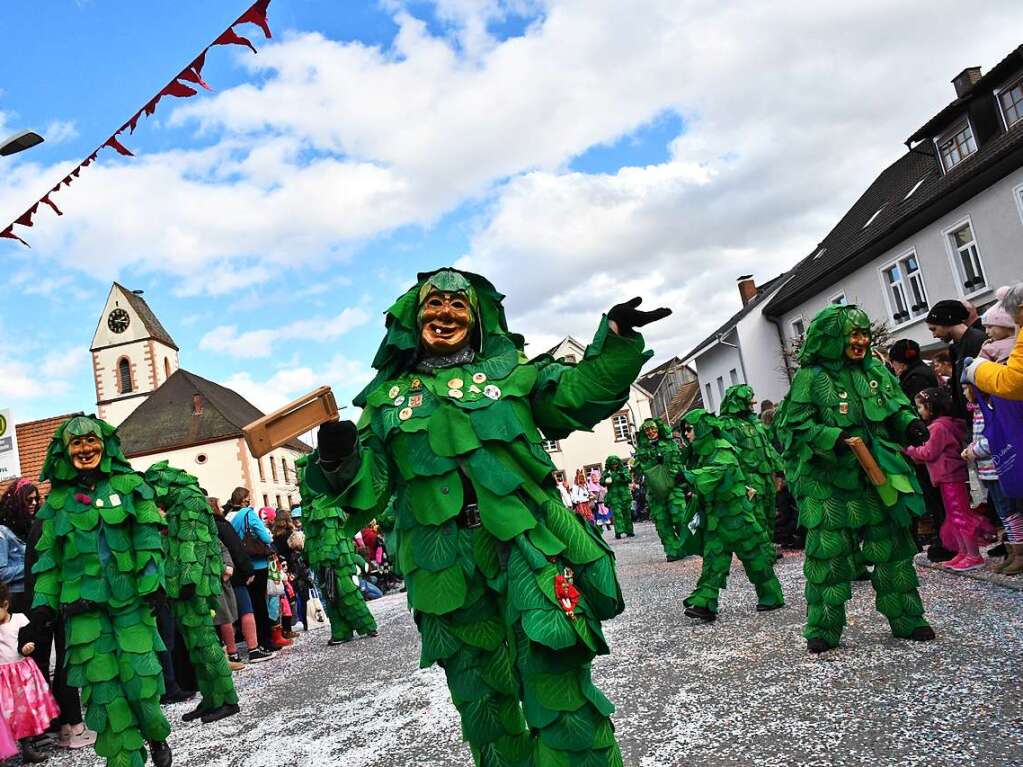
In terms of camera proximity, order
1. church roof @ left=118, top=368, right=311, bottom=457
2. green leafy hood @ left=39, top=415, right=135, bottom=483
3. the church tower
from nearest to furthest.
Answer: green leafy hood @ left=39, top=415, right=135, bottom=483, church roof @ left=118, top=368, right=311, bottom=457, the church tower

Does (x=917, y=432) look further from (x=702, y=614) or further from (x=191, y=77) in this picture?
(x=191, y=77)

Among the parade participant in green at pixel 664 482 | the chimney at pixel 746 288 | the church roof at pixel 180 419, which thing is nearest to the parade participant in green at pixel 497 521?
the parade participant in green at pixel 664 482

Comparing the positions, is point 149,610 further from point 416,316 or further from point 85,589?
point 416,316

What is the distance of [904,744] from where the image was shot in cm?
339

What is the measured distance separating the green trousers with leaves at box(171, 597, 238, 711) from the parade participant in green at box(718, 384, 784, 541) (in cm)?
518

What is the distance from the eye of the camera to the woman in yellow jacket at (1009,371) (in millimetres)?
3484

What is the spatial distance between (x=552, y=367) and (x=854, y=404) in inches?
113

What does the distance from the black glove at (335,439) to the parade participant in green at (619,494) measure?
1746 cm

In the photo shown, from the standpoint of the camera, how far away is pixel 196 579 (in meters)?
6.70

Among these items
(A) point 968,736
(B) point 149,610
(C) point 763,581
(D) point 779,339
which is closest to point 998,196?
(D) point 779,339

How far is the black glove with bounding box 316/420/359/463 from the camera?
115 inches

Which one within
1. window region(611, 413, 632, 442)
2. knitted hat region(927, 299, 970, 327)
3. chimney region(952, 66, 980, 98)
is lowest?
knitted hat region(927, 299, 970, 327)

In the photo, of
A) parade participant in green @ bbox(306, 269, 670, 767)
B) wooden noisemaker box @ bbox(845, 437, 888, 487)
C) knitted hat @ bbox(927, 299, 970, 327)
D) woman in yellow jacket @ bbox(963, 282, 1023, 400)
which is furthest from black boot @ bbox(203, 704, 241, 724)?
knitted hat @ bbox(927, 299, 970, 327)

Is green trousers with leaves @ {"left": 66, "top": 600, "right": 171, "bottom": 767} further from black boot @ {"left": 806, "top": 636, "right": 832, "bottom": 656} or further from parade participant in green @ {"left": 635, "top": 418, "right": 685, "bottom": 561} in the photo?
parade participant in green @ {"left": 635, "top": 418, "right": 685, "bottom": 561}
